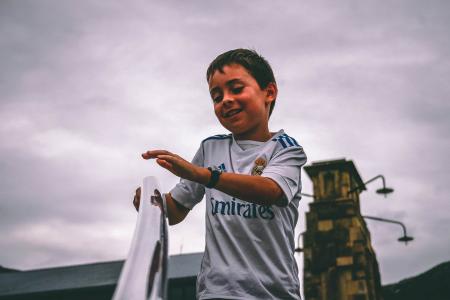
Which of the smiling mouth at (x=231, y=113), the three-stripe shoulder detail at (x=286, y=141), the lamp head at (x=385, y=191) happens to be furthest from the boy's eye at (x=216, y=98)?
the lamp head at (x=385, y=191)

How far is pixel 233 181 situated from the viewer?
6.98 feet

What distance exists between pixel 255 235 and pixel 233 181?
38 cm

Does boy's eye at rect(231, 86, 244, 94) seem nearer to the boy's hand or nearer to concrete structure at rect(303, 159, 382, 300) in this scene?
the boy's hand

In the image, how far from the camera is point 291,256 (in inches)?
96.1

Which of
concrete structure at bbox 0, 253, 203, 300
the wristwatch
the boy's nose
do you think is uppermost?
concrete structure at bbox 0, 253, 203, 300

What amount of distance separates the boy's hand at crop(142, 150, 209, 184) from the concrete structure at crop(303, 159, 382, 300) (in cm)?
1327

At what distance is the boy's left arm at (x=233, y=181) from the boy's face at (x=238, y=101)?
20.2 inches

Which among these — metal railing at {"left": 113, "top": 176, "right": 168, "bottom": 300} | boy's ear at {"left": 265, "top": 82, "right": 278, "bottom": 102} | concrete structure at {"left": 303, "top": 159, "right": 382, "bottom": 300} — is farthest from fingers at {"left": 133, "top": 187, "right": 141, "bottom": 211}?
concrete structure at {"left": 303, "top": 159, "right": 382, "bottom": 300}

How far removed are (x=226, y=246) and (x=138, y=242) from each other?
0.69 m

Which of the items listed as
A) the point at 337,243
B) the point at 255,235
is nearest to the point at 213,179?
the point at 255,235

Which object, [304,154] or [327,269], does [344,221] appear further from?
[304,154]

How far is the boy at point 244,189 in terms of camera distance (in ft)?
7.15

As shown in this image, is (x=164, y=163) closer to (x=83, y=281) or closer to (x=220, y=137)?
(x=220, y=137)

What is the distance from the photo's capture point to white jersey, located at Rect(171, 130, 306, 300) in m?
2.24
